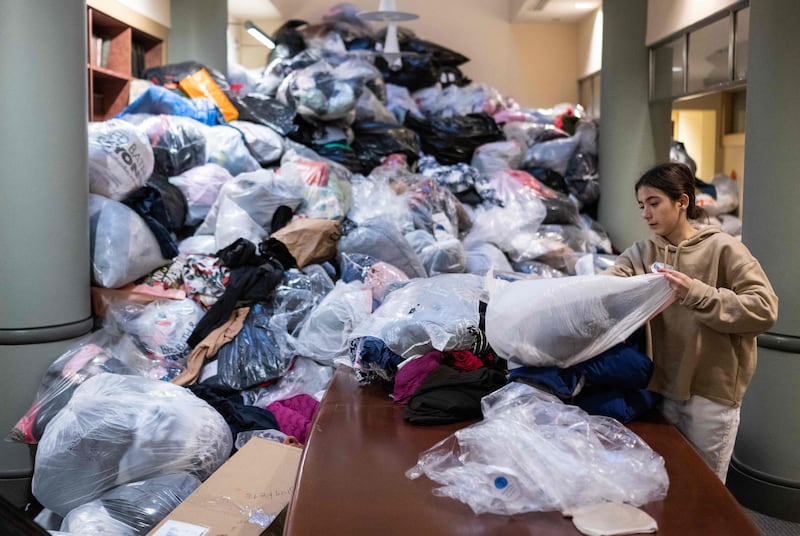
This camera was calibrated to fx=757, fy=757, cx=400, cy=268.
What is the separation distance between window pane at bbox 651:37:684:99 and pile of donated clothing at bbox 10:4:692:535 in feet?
2.14

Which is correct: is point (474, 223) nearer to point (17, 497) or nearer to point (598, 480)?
point (17, 497)

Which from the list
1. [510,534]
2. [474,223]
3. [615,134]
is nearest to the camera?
[510,534]

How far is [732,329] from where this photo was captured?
5.86 ft

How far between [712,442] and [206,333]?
2.12m

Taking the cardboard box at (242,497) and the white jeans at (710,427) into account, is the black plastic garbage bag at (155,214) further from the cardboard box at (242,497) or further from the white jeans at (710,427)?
the white jeans at (710,427)

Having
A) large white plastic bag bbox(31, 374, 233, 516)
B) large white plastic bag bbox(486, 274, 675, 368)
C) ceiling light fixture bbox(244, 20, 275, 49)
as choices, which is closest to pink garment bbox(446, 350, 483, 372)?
large white plastic bag bbox(486, 274, 675, 368)

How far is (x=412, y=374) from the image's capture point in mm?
2100

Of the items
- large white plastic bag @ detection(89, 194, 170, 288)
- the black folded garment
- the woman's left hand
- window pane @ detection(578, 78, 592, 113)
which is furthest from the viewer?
window pane @ detection(578, 78, 592, 113)

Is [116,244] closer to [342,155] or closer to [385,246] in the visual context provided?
[385,246]

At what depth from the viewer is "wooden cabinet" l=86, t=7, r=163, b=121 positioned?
496cm

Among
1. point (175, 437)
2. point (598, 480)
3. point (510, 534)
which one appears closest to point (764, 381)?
point (598, 480)

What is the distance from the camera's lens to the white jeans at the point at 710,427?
189cm

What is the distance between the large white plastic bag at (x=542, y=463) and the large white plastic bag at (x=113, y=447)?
1.00 m

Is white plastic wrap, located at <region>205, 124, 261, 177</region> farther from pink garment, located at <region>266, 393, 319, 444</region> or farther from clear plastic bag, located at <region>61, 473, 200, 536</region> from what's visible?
clear plastic bag, located at <region>61, 473, 200, 536</region>
